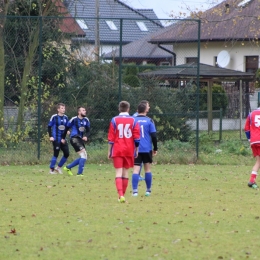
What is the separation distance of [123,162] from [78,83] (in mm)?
8513

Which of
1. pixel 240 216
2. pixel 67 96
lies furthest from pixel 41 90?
pixel 240 216

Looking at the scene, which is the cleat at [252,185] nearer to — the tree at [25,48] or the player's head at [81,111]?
the player's head at [81,111]

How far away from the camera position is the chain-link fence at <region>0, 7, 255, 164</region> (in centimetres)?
1952

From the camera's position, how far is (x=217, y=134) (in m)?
25.3

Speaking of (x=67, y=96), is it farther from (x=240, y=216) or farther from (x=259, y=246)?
(x=259, y=246)

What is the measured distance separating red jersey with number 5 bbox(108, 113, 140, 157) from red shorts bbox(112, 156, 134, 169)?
7 centimetres

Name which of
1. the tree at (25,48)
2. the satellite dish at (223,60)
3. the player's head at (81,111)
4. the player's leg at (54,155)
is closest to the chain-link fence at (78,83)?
the tree at (25,48)

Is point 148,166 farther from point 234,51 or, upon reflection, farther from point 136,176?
point 234,51

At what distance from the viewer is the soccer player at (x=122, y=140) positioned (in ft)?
38.9

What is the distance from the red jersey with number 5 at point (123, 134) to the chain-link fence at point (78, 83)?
7.44 metres

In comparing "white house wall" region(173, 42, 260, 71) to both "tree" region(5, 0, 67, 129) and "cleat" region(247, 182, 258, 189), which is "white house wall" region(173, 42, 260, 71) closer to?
"tree" region(5, 0, 67, 129)

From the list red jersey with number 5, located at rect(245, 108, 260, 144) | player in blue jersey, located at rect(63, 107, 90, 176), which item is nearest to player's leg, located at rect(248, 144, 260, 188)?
red jersey with number 5, located at rect(245, 108, 260, 144)

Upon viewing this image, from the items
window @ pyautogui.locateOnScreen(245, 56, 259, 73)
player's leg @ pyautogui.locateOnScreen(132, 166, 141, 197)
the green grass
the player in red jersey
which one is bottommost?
the green grass

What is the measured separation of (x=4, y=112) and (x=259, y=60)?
81.6 ft
